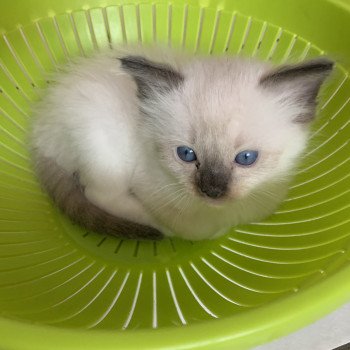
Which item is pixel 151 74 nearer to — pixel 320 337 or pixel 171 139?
pixel 171 139

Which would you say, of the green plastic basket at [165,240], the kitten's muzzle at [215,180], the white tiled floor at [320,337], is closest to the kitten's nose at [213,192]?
the kitten's muzzle at [215,180]

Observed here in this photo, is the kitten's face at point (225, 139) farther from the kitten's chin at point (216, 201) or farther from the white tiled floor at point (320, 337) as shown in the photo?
the white tiled floor at point (320, 337)

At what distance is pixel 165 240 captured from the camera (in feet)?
4.48

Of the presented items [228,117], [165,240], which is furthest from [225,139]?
[165,240]

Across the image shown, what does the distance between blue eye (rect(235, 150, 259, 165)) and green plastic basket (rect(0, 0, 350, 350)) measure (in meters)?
0.25

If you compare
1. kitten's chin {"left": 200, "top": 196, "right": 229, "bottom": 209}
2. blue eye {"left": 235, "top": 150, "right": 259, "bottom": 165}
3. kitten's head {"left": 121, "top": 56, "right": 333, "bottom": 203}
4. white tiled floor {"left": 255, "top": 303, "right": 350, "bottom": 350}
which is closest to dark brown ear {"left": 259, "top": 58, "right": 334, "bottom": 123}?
kitten's head {"left": 121, "top": 56, "right": 333, "bottom": 203}

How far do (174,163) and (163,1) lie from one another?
675mm

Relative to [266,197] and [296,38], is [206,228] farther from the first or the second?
[296,38]

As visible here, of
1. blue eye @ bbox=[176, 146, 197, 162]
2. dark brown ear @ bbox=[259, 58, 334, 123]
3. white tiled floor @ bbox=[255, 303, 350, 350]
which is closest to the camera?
dark brown ear @ bbox=[259, 58, 334, 123]

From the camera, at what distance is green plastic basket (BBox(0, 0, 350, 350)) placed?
1021 millimetres

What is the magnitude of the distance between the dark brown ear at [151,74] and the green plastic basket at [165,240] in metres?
0.36

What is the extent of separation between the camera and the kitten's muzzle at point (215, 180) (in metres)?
0.96

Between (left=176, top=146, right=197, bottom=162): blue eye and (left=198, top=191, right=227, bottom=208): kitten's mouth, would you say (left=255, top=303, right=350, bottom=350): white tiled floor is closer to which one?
(left=198, top=191, right=227, bottom=208): kitten's mouth

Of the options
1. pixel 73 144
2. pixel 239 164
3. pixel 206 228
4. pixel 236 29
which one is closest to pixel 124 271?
pixel 206 228
